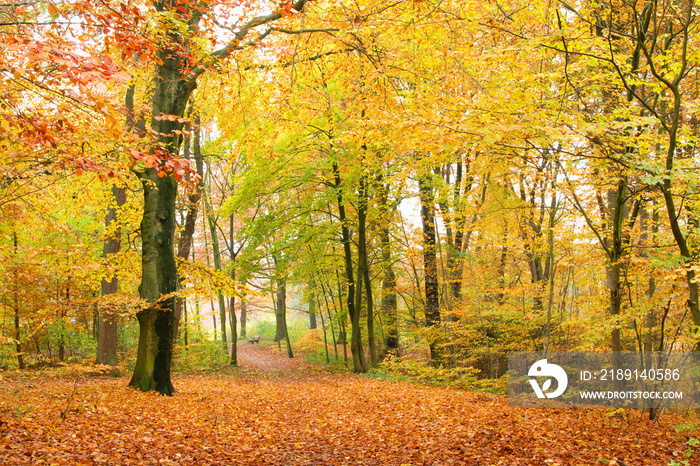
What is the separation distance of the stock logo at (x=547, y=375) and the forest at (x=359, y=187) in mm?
475

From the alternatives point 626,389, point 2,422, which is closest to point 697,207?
point 626,389

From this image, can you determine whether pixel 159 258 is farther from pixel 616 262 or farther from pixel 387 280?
pixel 387 280

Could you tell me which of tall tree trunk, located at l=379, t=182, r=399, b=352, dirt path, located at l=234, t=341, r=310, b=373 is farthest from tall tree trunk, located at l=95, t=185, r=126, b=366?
tall tree trunk, located at l=379, t=182, r=399, b=352

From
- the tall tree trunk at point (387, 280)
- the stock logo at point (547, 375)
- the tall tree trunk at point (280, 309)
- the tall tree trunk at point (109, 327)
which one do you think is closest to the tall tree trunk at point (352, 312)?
the tall tree trunk at point (387, 280)

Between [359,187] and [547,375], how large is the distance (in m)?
6.98

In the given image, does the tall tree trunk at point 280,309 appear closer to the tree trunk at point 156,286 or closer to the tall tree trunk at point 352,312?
the tall tree trunk at point 352,312

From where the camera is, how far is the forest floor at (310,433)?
440 cm

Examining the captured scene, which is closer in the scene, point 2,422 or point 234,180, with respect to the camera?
point 2,422

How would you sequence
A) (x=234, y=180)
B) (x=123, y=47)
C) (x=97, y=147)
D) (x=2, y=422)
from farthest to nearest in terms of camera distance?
(x=234, y=180), (x=97, y=147), (x=2, y=422), (x=123, y=47)

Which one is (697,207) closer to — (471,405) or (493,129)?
(493,129)

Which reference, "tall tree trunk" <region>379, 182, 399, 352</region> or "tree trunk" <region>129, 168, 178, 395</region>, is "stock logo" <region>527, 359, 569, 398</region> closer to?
"tall tree trunk" <region>379, 182, 399, 352</region>

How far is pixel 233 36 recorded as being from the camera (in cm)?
758

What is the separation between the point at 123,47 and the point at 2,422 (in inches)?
162

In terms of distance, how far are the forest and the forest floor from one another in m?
0.05
